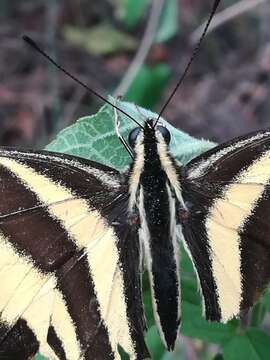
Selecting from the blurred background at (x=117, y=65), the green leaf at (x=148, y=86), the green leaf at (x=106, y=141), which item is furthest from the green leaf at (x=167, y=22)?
the green leaf at (x=106, y=141)

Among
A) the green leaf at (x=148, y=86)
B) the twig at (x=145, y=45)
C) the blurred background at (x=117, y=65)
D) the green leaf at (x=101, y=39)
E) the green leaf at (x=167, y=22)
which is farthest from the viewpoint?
the green leaf at (x=101, y=39)

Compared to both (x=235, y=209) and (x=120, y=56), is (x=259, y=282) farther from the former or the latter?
(x=120, y=56)

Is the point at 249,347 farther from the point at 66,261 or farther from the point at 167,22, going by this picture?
the point at 167,22

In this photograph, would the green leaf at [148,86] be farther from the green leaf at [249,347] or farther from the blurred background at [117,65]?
the green leaf at [249,347]

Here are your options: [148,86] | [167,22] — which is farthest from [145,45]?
[148,86]

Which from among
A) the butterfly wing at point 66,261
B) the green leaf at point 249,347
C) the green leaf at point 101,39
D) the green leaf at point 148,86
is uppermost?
the green leaf at point 101,39

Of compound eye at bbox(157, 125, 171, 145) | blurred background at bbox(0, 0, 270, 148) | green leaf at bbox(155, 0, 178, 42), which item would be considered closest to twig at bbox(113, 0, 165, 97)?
green leaf at bbox(155, 0, 178, 42)
